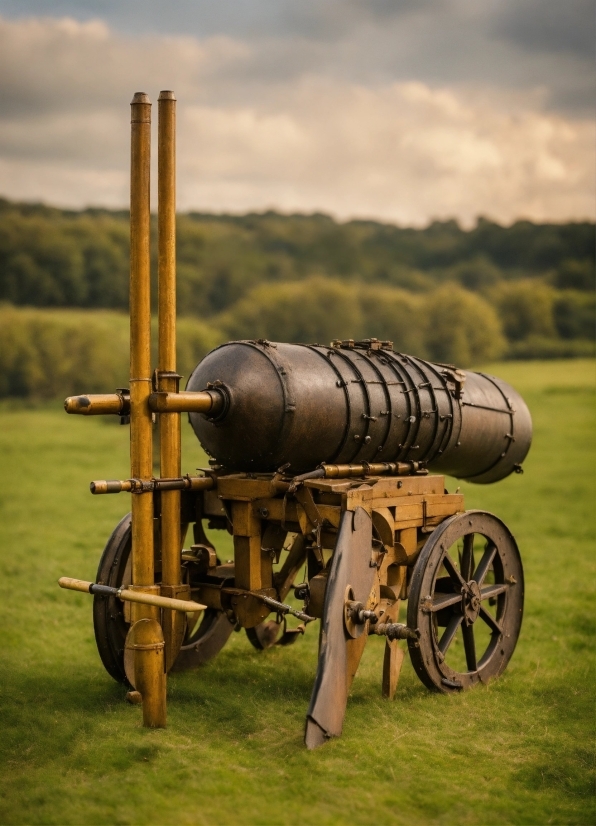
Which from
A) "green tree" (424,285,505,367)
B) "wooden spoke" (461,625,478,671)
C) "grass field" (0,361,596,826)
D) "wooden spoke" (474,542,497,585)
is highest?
"green tree" (424,285,505,367)

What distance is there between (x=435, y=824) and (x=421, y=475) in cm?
313

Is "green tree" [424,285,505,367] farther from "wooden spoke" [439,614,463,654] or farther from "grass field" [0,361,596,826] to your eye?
"wooden spoke" [439,614,463,654]

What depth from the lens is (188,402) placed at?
21.1 feet

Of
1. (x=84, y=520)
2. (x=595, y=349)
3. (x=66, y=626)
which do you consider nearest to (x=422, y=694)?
(x=66, y=626)

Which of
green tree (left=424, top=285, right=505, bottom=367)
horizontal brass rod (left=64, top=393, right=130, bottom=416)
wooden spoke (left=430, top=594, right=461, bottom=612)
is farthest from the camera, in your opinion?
green tree (left=424, top=285, right=505, bottom=367)

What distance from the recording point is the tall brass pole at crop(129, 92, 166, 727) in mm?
6316

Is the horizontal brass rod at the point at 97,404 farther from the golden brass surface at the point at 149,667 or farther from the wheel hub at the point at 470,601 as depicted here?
the wheel hub at the point at 470,601

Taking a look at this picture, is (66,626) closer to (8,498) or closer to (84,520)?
(84,520)

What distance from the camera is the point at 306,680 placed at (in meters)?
7.72

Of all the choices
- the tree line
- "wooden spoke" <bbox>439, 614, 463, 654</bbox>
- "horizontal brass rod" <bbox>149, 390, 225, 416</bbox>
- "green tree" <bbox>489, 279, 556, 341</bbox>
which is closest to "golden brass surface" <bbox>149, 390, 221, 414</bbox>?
"horizontal brass rod" <bbox>149, 390, 225, 416</bbox>

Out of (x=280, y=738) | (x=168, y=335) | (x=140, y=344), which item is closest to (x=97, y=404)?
(x=140, y=344)

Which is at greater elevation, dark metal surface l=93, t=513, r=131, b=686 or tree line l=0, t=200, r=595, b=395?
tree line l=0, t=200, r=595, b=395

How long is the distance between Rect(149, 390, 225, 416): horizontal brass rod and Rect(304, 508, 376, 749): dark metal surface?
1135mm

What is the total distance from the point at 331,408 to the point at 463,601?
72.3 inches
